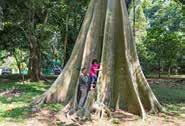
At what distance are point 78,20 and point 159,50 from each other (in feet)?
27.3

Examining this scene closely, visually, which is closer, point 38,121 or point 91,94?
point 38,121

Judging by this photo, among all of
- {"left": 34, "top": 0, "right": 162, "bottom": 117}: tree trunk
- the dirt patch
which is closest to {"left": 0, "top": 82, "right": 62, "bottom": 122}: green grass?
{"left": 34, "top": 0, "right": 162, "bottom": 117}: tree trunk

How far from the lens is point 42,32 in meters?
26.2

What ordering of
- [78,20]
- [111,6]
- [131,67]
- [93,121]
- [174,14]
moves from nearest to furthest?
1. [93,121]
2. [131,67]
3. [111,6]
4. [78,20]
5. [174,14]

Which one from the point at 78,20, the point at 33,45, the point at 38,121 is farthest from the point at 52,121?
the point at 78,20

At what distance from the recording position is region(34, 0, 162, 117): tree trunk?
40.7 ft

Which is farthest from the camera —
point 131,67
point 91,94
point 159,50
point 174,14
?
point 174,14

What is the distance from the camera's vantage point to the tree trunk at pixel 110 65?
40.7ft

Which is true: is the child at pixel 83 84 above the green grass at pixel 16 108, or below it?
above

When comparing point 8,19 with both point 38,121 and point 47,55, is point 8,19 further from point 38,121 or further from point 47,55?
point 38,121

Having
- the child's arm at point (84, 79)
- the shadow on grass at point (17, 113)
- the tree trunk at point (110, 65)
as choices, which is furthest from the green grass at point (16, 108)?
the child's arm at point (84, 79)

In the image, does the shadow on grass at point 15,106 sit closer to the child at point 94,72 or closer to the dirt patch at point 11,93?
the dirt patch at point 11,93

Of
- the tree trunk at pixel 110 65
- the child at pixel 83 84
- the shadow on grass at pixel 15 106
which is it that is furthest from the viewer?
the tree trunk at pixel 110 65

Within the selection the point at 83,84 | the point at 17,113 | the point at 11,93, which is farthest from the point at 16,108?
the point at 11,93
